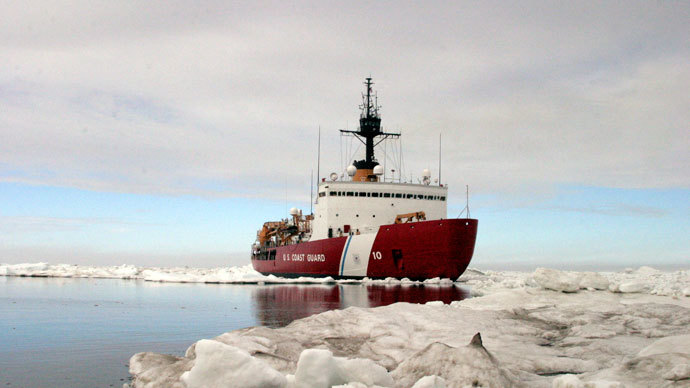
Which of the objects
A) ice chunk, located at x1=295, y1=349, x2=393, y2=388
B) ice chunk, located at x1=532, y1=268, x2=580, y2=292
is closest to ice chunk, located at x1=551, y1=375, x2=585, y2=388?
ice chunk, located at x1=295, y1=349, x2=393, y2=388

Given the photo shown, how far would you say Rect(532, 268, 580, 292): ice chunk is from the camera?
1617cm

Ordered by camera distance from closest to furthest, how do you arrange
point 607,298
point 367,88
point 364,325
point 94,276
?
point 364,325 < point 607,298 < point 367,88 < point 94,276

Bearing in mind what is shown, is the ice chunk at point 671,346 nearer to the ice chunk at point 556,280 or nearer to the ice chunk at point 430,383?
the ice chunk at point 430,383

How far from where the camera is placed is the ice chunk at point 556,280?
16172mm

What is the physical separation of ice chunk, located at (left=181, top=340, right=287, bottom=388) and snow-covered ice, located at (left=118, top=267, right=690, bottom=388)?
1 cm

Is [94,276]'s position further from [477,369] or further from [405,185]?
[477,369]

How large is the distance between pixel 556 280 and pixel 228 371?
12516mm

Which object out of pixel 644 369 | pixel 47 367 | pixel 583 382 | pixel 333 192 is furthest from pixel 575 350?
pixel 333 192

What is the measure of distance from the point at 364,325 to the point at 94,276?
5125cm

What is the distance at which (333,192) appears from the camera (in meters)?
37.6

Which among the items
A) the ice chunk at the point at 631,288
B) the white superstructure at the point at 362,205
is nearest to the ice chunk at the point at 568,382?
the ice chunk at the point at 631,288

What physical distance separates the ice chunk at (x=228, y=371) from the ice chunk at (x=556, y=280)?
1204 centimetres

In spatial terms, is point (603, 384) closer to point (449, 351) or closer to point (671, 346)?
point (449, 351)

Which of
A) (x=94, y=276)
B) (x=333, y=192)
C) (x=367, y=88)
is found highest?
(x=367, y=88)
